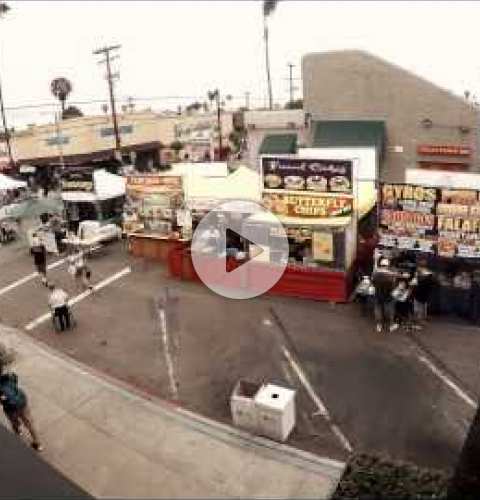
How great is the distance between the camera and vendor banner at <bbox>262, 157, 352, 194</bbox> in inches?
739

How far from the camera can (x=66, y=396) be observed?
13320 millimetres

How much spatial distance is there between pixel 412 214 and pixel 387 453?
8077 mm

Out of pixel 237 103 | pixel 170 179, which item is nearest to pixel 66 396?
pixel 170 179

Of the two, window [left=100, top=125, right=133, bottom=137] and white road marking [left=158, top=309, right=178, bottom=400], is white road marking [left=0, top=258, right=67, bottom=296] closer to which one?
white road marking [left=158, top=309, right=178, bottom=400]

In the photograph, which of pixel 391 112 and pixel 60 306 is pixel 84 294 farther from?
pixel 391 112

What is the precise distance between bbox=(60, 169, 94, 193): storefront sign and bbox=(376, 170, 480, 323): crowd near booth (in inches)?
548

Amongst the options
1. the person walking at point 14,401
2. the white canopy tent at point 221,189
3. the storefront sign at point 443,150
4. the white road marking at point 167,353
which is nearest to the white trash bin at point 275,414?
the white road marking at point 167,353

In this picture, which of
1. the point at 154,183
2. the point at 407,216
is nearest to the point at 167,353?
the point at 407,216

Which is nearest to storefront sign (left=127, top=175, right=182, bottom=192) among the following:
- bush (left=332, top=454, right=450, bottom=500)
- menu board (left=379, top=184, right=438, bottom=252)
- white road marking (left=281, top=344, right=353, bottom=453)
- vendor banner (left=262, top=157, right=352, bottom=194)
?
vendor banner (left=262, top=157, right=352, bottom=194)

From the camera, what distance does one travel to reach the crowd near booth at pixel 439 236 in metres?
16.4
